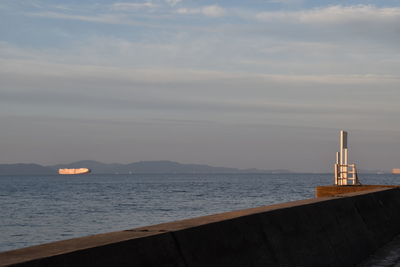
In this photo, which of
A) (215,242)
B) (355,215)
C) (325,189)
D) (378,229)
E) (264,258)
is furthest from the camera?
(325,189)

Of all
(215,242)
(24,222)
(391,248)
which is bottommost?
(24,222)

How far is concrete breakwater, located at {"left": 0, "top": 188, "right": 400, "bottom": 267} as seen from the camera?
14.4 feet

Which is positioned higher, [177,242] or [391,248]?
[177,242]

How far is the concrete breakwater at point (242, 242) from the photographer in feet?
14.4

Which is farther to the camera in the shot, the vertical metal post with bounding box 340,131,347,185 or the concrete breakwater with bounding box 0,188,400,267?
the vertical metal post with bounding box 340,131,347,185

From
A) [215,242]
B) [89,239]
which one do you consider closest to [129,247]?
[89,239]

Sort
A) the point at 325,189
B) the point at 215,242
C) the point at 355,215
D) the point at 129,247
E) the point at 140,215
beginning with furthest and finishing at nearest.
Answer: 1. the point at 140,215
2. the point at 325,189
3. the point at 355,215
4. the point at 215,242
5. the point at 129,247

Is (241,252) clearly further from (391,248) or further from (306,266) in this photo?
(391,248)

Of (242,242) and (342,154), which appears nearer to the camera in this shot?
(242,242)

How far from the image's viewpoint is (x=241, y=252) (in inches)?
246

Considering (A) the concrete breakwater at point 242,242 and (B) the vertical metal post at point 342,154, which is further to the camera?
(B) the vertical metal post at point 342,154

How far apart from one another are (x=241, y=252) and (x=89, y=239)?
1.83 meters

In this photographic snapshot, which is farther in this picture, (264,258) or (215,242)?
(264,258)

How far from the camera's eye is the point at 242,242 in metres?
6.34
